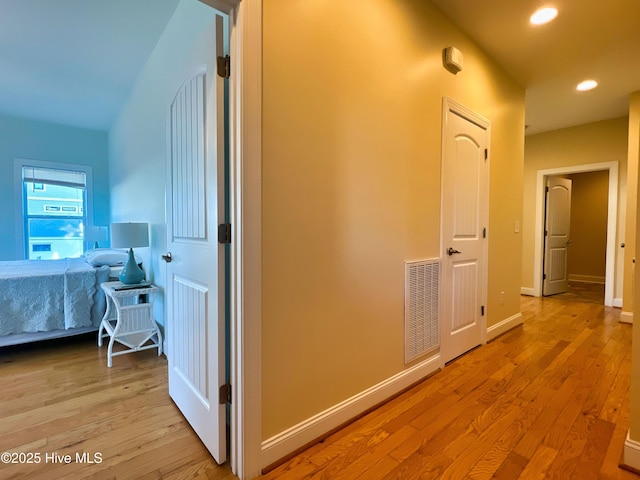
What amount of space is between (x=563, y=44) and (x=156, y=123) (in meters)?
3.63

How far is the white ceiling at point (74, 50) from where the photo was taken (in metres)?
2.42

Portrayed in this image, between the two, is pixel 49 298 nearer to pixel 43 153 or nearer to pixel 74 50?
pixel 74 50

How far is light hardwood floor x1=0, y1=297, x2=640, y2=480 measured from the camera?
54.9 inches

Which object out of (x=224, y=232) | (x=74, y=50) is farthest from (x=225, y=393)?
(x=74, y=50)

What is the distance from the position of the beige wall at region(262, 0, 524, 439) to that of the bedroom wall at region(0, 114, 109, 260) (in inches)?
214

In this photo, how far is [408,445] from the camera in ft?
5.08

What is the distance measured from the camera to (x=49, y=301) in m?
2.76

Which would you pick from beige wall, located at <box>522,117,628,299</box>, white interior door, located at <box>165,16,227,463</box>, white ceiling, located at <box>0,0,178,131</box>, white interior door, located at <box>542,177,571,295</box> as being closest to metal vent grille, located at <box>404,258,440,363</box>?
white interior door, located at <box>165,16,227,463</box>

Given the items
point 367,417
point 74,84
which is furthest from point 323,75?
point 74,84

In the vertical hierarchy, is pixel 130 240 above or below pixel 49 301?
above

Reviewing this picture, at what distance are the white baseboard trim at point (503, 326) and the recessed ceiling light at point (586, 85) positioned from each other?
8.59 feet

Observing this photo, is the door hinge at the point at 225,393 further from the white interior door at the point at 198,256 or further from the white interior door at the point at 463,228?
the white interior door at the point at 463,228

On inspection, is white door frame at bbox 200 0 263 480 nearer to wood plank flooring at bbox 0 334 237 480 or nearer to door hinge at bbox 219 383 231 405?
door hinge at bbox 219 383 231 405

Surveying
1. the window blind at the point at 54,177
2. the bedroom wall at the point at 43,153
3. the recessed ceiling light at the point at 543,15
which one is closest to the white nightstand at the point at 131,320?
the bedroom wall at the point at 43,153
